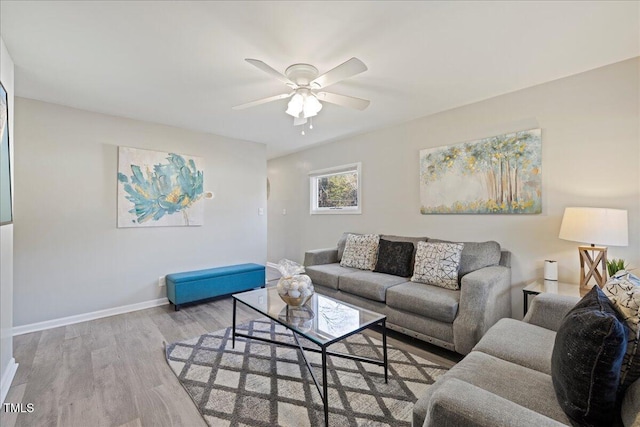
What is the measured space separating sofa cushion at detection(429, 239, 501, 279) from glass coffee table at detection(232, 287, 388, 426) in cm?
114

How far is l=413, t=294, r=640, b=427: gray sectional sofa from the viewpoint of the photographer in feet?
2.78

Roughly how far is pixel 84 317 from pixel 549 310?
Result: 4.20 m

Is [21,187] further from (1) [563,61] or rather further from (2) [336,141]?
(1) [563,61]

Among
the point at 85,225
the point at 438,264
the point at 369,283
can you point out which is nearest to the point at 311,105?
the point at 369,283

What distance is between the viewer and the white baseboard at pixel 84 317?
274 centimetres

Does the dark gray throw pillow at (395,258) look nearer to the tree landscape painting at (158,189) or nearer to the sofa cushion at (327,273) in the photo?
the sofa cushion at (327,273)

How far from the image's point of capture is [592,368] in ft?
2.87

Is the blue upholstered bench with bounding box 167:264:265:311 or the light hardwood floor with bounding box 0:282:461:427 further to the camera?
the blue upholstered bench with bounding box 167:264:265:311

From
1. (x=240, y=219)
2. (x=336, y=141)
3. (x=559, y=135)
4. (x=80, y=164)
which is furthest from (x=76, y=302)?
(x=559, y=135)

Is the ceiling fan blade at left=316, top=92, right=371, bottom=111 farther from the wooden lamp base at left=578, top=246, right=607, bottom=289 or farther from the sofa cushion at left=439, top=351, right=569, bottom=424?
the wooden lamp base at left=578, top=246, right=607, bottom=289

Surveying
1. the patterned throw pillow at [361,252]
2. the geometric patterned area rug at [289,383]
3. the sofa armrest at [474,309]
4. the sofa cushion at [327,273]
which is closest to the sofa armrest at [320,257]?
the sofa cushion at [327,273]

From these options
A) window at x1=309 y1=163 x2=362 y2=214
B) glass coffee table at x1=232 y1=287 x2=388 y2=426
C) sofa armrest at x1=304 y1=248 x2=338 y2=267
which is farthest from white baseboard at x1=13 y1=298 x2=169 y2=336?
window at x1=309 y1=163 x2=362 y2=214

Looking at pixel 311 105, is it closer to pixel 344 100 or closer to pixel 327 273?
pixel 344 100

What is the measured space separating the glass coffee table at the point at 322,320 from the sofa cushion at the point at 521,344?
60cm
